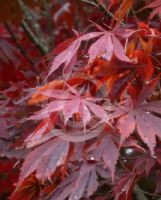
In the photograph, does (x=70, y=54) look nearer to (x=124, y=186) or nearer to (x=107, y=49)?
(x=107, y=49)

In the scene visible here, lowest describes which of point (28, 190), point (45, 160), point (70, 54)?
point (28, 190)

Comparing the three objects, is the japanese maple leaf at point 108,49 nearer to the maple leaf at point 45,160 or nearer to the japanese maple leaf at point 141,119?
the japanese maple leaf at point 141,119

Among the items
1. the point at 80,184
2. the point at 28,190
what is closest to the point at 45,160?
the point at 80,184

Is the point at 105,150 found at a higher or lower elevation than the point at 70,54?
lower

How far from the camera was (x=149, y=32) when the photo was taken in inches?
42.9

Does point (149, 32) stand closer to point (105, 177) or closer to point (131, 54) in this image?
point (131, 54)

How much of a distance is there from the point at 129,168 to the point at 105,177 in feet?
0.24

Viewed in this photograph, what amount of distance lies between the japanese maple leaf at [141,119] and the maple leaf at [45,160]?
0.13 metres

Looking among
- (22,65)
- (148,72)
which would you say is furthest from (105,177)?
(22,65)

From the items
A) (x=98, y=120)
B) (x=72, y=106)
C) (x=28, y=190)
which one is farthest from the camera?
(x=28, y=190)

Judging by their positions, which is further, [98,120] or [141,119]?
[98,120]

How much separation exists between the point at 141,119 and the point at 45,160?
212 millimetres

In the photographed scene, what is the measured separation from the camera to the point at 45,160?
3.34ft

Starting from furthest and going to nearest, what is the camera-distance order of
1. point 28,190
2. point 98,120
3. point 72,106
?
point 28,190
point 98,120
point 72,106
